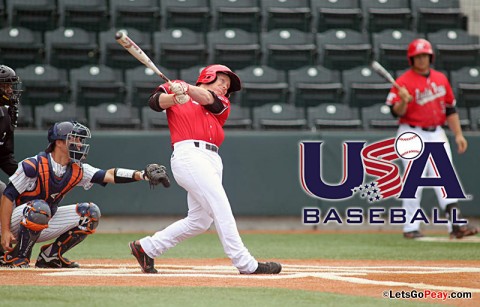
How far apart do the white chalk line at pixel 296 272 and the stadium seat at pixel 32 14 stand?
23.2 ft

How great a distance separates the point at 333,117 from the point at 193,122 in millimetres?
6072

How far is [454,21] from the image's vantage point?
1380 centimetres

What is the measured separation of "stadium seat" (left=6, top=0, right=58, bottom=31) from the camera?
13023 mm

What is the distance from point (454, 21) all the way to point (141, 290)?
33.2 ft

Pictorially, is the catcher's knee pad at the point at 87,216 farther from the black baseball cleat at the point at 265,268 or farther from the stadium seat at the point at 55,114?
the stadium seat at the point at 55,114

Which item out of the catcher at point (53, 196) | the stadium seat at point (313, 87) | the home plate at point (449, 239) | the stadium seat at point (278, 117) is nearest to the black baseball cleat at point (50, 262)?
the catcher at point (53, 196)

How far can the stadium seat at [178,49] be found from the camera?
41.4 ft

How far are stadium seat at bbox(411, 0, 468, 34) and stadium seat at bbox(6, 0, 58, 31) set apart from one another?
18.1ft

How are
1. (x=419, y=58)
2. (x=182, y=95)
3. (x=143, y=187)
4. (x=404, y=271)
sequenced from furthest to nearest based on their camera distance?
(x=143, y=187)
(x=419, y=58)
(x=404, y=271)
(x=182, y=95)

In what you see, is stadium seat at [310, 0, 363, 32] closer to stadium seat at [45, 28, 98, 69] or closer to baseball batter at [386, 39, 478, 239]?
stadium seat at [45, 28, 98, 69]

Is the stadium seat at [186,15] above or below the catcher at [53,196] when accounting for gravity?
above

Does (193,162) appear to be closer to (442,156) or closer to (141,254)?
(141,254)

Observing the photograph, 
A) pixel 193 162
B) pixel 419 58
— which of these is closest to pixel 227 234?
pixel 193 162

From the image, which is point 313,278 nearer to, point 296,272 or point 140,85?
point 296,272
